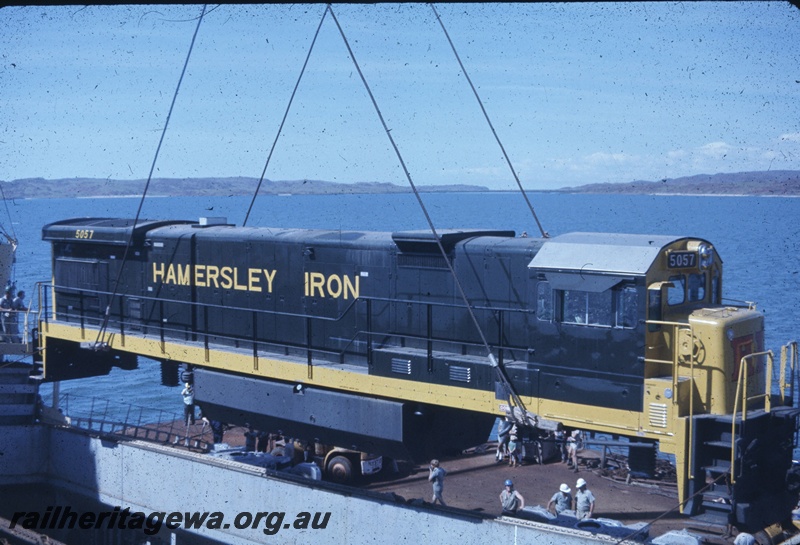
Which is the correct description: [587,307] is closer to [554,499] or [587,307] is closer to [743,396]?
[743,396]

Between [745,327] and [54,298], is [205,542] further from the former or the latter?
[745,327]

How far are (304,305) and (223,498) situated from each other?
3.40m

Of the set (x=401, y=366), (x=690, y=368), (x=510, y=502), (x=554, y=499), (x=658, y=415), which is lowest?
(x=554, y=499)

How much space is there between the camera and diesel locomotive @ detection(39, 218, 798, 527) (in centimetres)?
935

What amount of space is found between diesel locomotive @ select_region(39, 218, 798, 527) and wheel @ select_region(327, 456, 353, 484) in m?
2.38

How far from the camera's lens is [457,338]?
1137 centimetres

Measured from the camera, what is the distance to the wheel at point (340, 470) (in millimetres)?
14358

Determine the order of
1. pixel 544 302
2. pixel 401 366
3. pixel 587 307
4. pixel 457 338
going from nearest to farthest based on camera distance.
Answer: pixel 587 307, pixel 544 302, pixel 401 366, pixel 457 338

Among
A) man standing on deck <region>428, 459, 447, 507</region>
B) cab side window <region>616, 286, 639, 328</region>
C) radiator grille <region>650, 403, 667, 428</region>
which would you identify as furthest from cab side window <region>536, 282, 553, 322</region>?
man standing on deck <region>428, 459, 447, 507</region>

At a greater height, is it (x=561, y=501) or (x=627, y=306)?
(x=627, y=306)

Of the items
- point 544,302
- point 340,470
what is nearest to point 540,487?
point 340,470

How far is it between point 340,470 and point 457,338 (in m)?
4.38

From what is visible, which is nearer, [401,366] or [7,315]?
[401,366]

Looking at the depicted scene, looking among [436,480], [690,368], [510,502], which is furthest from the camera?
[436,480]
